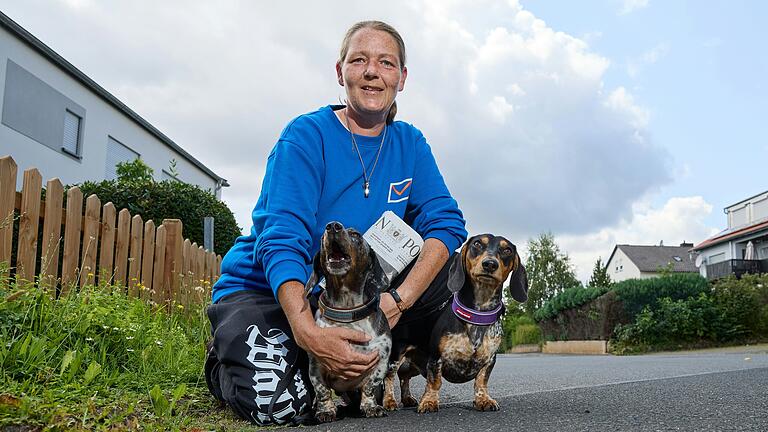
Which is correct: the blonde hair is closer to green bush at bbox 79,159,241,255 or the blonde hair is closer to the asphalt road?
the asphalt road

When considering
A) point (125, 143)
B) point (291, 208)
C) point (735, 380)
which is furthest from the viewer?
point (125, 143)

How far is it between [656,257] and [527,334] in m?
38.4

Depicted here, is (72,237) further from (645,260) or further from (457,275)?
(645,260)

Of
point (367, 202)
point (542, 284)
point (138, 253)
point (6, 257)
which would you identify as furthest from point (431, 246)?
point (542, 284)

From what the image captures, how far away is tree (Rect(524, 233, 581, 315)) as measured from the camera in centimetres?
5269

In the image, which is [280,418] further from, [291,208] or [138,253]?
[138,253]

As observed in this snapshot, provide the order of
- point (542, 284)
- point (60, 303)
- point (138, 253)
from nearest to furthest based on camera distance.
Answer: point (60, 303)
point (138, 253)
point (542, 284)

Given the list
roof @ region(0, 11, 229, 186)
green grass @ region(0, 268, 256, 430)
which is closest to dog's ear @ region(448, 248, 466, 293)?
Result: green grass @ region(0, 268, 256, 430)

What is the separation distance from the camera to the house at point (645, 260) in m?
59.0

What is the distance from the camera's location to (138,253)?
680 centimetres

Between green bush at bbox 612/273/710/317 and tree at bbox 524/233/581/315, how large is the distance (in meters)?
30.2

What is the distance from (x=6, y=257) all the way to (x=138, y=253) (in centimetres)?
157

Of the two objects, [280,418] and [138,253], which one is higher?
[138,253]

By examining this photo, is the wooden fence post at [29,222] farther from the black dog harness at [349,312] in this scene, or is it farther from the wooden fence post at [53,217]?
the black dog harness at [349,312]
